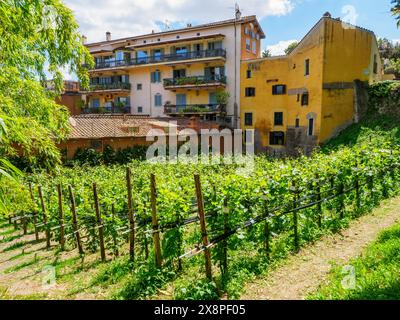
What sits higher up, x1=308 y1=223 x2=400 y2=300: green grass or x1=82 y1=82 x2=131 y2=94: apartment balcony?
x1=82 y1=82 x2=131 y2=94: apartment balcony

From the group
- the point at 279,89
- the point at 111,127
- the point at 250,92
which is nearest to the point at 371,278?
the point at 111,127

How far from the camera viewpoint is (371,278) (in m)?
4.65

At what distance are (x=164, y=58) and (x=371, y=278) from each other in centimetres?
3266

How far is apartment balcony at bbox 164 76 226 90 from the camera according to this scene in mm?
30920

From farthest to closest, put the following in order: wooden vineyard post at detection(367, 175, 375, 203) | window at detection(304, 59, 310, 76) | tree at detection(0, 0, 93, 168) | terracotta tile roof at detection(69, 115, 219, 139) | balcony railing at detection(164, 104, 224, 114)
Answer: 1. balcony railing at detection(164, 104, 224, 114)
2. window at detection(304, 59, 310, 76)
3. terracotta tile roof at detection(69, 115, 219, 139)
4. wooden vineyard post at detection(367, 175, 375, 203)
5. tree at detection(0, 0, 93, 168)

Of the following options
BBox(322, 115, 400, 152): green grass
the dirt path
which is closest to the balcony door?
BBox(322, 115, 400, 152): green grass

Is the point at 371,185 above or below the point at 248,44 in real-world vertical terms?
below

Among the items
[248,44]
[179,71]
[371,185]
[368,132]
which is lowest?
Result: [371,185]

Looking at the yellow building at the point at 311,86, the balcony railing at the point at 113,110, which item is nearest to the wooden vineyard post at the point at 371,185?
the yellow building at the point at 311,86

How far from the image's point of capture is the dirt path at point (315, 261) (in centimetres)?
511

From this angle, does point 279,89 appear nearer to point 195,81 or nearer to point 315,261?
point 195,81

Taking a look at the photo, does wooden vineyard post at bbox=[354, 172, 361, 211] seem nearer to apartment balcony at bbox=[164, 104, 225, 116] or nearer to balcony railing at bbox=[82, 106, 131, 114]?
apartment balcony at bbox=[164, 104, 225, 116]
